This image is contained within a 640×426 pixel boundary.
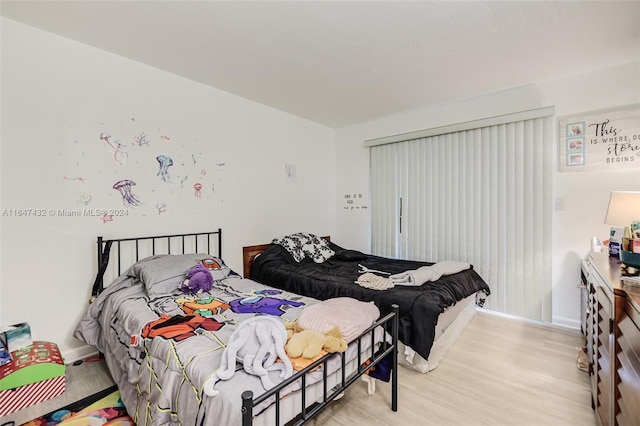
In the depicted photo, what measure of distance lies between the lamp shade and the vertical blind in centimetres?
95

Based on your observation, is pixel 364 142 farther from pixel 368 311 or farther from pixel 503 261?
pixel 368 311

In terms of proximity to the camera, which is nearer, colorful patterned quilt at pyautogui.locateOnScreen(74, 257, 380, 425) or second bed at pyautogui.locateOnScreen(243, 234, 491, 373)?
colorful patterned quilt at pyautogui.locateOnScreen(74, 257, 380, 425)

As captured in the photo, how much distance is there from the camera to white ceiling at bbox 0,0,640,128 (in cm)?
185

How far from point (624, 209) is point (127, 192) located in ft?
12.0

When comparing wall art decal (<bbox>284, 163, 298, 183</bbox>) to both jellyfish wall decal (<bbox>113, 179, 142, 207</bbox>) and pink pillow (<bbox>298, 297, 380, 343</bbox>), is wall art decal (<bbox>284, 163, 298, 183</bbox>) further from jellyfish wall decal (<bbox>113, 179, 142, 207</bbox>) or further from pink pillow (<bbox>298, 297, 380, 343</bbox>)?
pink pillow (<bbox>298, 297, 380, 343</bbox>)

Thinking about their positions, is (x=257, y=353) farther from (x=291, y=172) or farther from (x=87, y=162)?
(x=291, y=172)

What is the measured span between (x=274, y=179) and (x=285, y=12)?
2058mm

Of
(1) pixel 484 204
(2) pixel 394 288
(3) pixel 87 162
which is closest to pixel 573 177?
(1) pixel 484 204

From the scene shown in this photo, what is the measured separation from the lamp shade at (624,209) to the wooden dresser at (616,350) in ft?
1.93

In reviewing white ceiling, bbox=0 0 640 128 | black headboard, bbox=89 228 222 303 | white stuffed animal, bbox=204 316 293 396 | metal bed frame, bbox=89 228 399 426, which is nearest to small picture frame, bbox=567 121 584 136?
white ceiling, bbox=0 0 640 128

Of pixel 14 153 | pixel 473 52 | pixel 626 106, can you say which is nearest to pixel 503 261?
pixel 626 106

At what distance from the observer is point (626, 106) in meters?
2.55

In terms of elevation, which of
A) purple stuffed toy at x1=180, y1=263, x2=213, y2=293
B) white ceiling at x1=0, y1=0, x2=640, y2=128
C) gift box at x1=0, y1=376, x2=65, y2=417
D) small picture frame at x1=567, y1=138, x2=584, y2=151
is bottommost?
gift box at x1=0, y1=376, x2=65, y2=417

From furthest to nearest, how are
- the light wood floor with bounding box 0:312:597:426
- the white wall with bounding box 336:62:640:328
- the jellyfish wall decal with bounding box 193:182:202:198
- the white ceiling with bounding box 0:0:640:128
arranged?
the jellyfish wall decal with bounding box 193:182:202:198 → the white wall with bounding box 336:62:640:328 → the white ceiling with bounding box 0:0:640:128 → the light wood floor with bounding box 0:312:597:426
